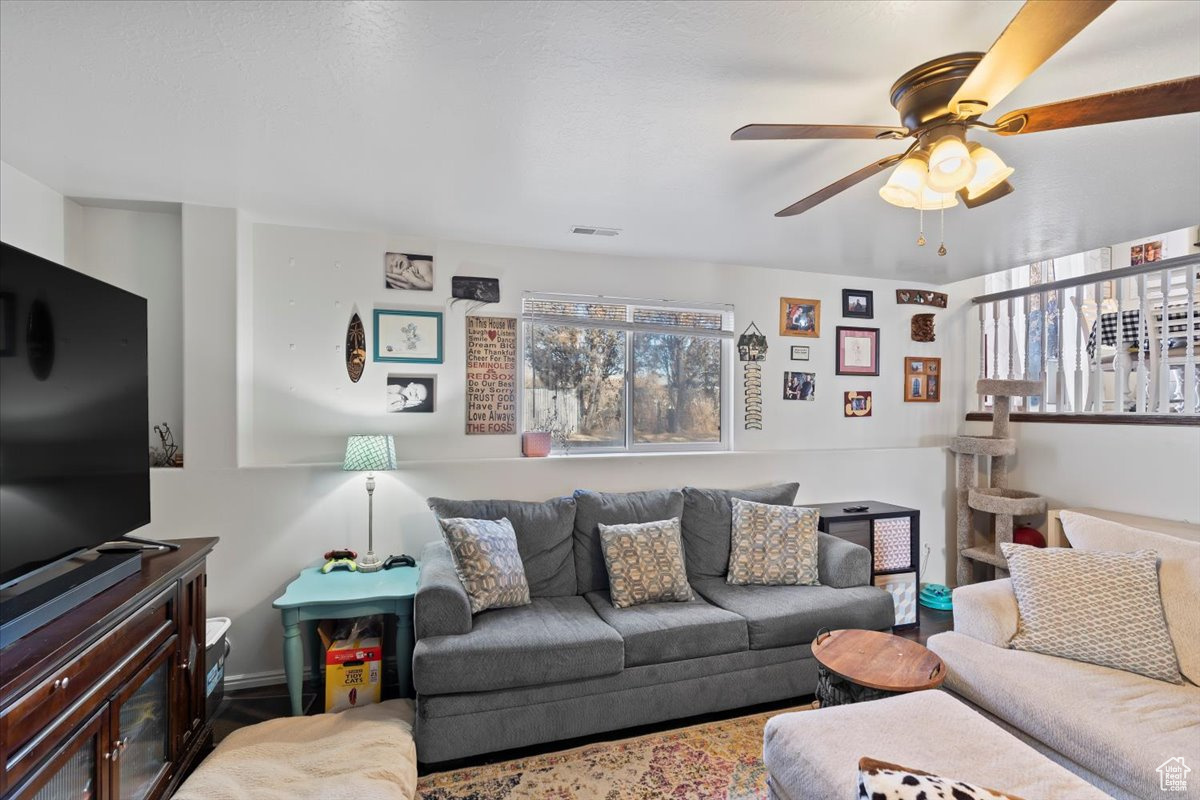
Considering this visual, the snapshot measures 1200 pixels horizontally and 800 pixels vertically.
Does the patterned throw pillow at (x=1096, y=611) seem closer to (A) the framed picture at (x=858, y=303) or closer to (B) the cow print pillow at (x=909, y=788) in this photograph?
A: (B) the cow print pillow at (x=909, y=788)

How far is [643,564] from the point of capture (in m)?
2.79

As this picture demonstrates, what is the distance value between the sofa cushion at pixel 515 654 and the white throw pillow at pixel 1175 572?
82.5 inches

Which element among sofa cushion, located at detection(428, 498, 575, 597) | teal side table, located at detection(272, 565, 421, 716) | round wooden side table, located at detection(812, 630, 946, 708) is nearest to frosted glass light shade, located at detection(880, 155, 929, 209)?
round wooden side table, located at detection(812, 630, 946, 708)

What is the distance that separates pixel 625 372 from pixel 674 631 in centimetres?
181

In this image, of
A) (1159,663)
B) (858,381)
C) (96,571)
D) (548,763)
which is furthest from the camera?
(858,381)

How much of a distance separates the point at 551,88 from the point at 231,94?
3.31 ft

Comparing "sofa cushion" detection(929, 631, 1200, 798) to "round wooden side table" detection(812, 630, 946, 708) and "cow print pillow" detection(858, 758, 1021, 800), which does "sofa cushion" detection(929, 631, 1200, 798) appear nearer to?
"round wooden side table" detection(812, 630, 946, 708)

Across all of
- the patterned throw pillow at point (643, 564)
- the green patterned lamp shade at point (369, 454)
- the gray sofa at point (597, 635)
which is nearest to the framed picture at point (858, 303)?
the gray sofa at point (597, 635)

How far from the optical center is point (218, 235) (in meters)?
2.74

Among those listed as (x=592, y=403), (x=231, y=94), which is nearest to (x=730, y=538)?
(x=592, y=403)

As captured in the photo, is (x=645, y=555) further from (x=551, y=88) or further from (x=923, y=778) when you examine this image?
(x=551, y=88)

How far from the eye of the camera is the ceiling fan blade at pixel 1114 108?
1.18 metres

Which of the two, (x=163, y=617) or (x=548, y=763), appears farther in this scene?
(x=548, y=763)

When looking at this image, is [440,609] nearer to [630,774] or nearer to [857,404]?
[630,774]
